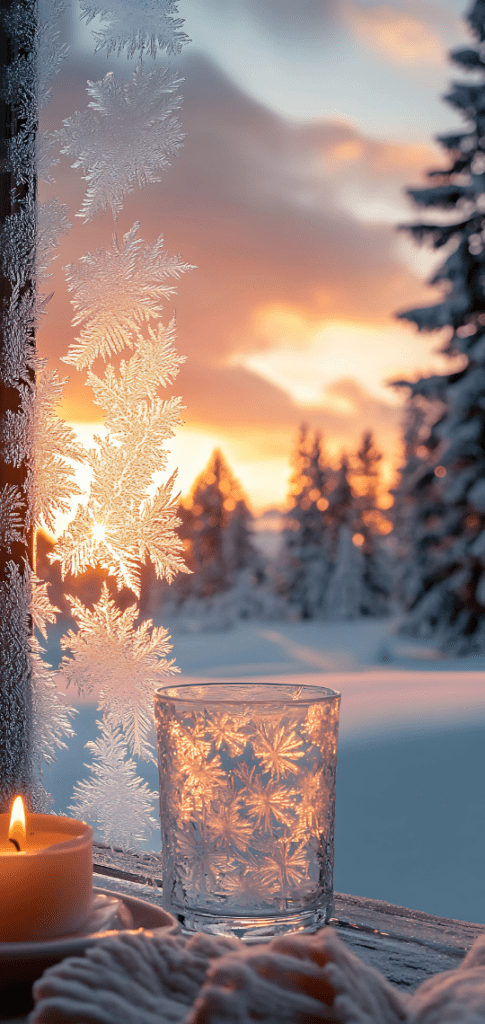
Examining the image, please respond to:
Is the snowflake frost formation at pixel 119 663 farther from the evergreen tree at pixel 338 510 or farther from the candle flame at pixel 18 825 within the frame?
the evergreen tree at pixel 338 510

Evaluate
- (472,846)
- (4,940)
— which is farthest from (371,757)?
(4,940)

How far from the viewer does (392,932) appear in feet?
1.96

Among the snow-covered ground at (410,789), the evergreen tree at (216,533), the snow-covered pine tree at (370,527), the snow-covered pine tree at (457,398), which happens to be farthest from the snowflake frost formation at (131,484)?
the snow-covered pine tree at (370,527)

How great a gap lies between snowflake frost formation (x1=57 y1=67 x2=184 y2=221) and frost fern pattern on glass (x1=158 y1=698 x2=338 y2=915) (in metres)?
0.61

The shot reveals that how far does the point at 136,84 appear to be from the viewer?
2.88ft

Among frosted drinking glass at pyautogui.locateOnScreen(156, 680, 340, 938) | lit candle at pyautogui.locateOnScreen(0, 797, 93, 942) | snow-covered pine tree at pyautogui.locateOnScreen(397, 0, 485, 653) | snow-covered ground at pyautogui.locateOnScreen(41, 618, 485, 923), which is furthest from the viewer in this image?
snow-covered pine tree at pyautogui.locateOnScreen(397, 0, 485, 653)

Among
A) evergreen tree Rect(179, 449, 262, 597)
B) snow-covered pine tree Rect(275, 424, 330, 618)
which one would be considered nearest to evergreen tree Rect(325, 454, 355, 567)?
snow-covered pine tree Rect(275, 424, 330, 618)

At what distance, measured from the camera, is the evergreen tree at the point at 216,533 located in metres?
8.14

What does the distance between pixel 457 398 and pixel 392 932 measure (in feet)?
16.6

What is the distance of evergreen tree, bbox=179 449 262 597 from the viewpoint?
8.14 m

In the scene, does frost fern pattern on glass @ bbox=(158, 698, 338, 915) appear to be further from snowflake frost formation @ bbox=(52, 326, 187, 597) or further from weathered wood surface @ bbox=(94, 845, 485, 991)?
snowflake frost formation @ bbox=(52, 326, 187, 597)

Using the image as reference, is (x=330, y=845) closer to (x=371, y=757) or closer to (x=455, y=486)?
(x=371, y=757)

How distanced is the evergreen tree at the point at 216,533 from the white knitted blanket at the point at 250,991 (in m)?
7.32

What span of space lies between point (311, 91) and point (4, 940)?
4.11ft
